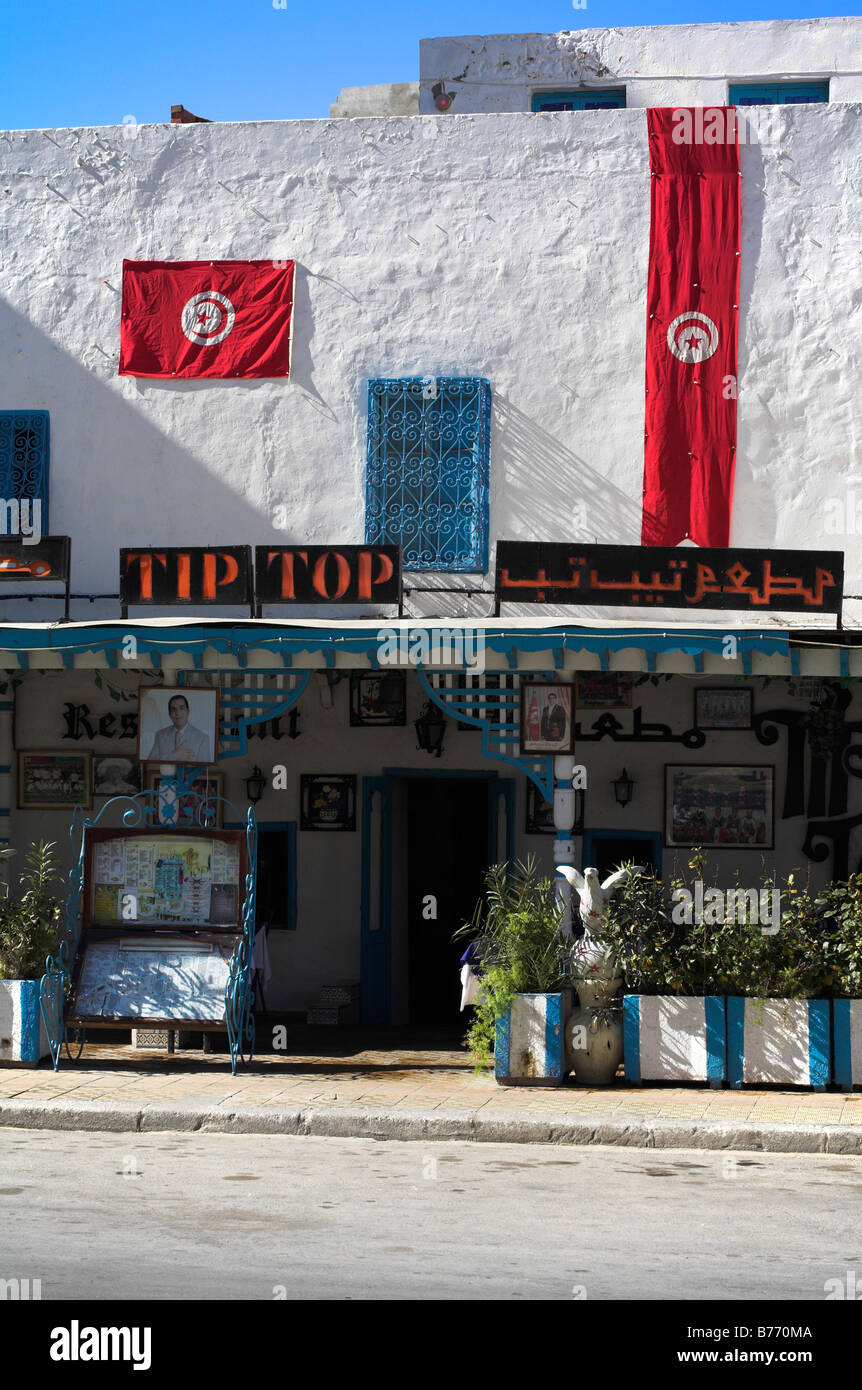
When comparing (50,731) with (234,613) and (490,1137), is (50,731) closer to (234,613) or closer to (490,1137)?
(234,613)

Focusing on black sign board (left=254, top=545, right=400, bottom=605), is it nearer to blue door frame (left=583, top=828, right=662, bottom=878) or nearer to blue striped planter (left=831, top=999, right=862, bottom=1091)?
blue door frame (left=583, top=828, right=662, bottom=878)

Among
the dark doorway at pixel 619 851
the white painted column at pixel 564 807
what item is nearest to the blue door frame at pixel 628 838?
the dark doorway at pixel 619 851

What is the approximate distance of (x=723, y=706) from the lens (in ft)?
44.2

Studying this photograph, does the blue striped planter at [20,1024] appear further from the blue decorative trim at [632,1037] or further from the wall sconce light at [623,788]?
the wall sconce light at [623,788]

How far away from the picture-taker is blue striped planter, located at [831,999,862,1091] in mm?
10094

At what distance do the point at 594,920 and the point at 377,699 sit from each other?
421 centimetres

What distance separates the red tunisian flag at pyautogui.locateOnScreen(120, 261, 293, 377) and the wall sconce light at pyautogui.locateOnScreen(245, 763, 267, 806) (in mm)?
3969

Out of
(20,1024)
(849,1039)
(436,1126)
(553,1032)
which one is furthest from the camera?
(20,1024)

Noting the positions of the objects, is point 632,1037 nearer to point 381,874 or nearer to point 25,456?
point 381,874

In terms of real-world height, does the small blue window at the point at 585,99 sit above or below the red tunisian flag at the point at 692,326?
above

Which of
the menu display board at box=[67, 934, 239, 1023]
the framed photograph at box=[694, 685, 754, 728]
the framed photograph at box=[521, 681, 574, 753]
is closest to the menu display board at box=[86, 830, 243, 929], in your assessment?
the menu display board at box=[67, 934, 239, 1023]

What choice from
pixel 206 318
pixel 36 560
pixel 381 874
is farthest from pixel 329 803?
pixel 206 318

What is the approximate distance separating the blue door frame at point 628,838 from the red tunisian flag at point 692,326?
110 inches

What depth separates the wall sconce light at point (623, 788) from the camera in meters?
13.4
